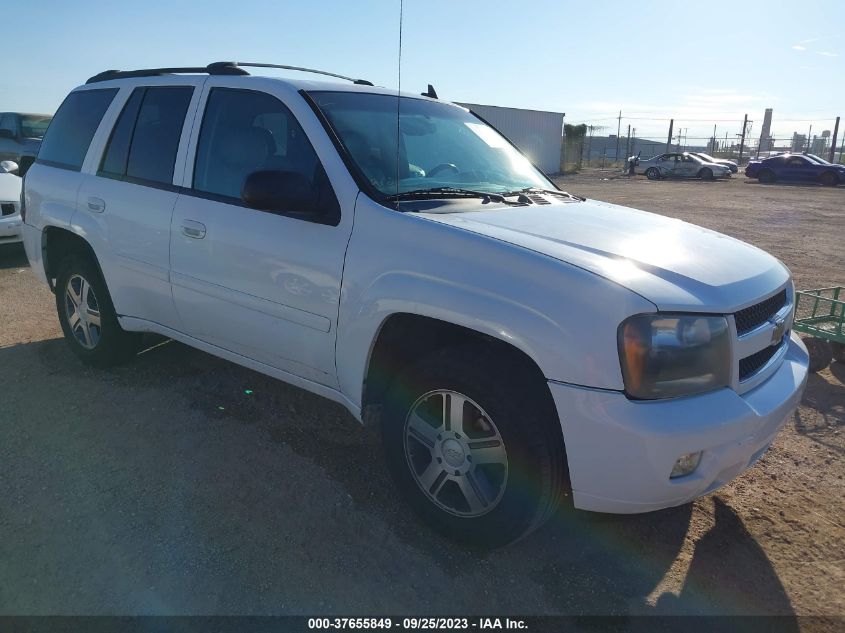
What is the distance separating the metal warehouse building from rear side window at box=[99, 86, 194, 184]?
25.9 m

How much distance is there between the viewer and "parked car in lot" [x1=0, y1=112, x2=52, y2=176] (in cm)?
1409

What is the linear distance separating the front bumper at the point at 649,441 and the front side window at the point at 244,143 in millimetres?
1697

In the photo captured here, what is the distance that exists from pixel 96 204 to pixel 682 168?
107 feet

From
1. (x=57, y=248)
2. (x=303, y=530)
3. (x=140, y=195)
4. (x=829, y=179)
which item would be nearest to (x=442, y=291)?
(x=303, y=530)

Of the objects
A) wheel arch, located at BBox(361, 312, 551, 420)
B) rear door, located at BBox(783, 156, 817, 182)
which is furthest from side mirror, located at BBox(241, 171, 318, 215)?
rear door, located at BBox(783, 156, 817, 182)

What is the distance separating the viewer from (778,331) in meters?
2.70

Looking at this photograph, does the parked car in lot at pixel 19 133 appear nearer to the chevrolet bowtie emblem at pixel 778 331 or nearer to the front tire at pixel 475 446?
the front tire at pixel 475 446

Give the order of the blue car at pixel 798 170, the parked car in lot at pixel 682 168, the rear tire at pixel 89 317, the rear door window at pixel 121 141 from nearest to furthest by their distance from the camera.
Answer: the rear door window at pixel 121 141 < the rear tire at pixel 89 317 < the blue car at pixel 798 170 < the parked car in lot at pixel 682 168

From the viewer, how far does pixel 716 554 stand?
2740 mm

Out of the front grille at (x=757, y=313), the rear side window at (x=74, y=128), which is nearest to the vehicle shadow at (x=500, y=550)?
the front grille at (x=757, y=313)

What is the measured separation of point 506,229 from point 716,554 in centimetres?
167

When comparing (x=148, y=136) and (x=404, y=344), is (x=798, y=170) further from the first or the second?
(x=404, y=344)

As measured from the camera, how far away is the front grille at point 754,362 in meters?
2.44

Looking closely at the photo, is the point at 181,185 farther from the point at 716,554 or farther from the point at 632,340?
the point at 716,554
